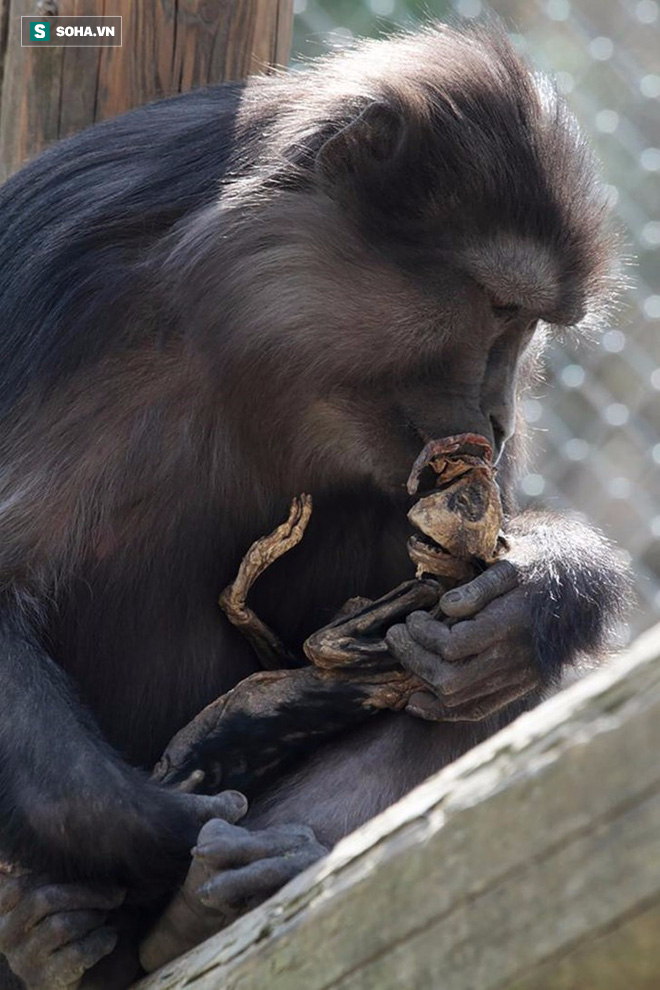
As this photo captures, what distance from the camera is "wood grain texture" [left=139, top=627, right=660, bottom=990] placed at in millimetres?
910

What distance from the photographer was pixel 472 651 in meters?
1.98

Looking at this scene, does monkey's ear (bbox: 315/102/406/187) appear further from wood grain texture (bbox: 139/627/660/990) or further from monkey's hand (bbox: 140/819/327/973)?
wood grain texture (bbox: 139/627/660/990)

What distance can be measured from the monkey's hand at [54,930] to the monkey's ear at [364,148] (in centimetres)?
93

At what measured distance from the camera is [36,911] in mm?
1792

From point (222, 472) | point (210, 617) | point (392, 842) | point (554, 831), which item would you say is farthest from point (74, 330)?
point (554, 831)

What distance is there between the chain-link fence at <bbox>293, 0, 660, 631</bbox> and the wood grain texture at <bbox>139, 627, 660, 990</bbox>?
3.36m

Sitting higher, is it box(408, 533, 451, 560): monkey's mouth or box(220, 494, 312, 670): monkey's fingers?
box(408, 533, 451, 560): monkey's mouth

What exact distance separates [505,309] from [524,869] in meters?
1.21

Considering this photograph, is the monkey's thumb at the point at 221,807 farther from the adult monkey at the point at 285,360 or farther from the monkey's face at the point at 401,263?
the monkey's face at the point at 401,263

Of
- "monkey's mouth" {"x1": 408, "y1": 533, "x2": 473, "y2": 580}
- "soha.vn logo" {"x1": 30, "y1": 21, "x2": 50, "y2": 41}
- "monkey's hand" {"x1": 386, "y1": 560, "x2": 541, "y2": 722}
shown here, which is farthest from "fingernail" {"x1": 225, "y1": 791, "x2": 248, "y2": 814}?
"soha.vn logo" {"x1": 30, "y1": 21, "x2": 50, "y2": 41}

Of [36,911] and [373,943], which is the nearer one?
[373,943]

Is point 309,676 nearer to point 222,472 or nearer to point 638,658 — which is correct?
Answer: point 222,472

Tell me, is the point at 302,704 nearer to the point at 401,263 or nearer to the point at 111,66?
the point at 401,263

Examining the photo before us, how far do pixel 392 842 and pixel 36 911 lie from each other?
84 cm
